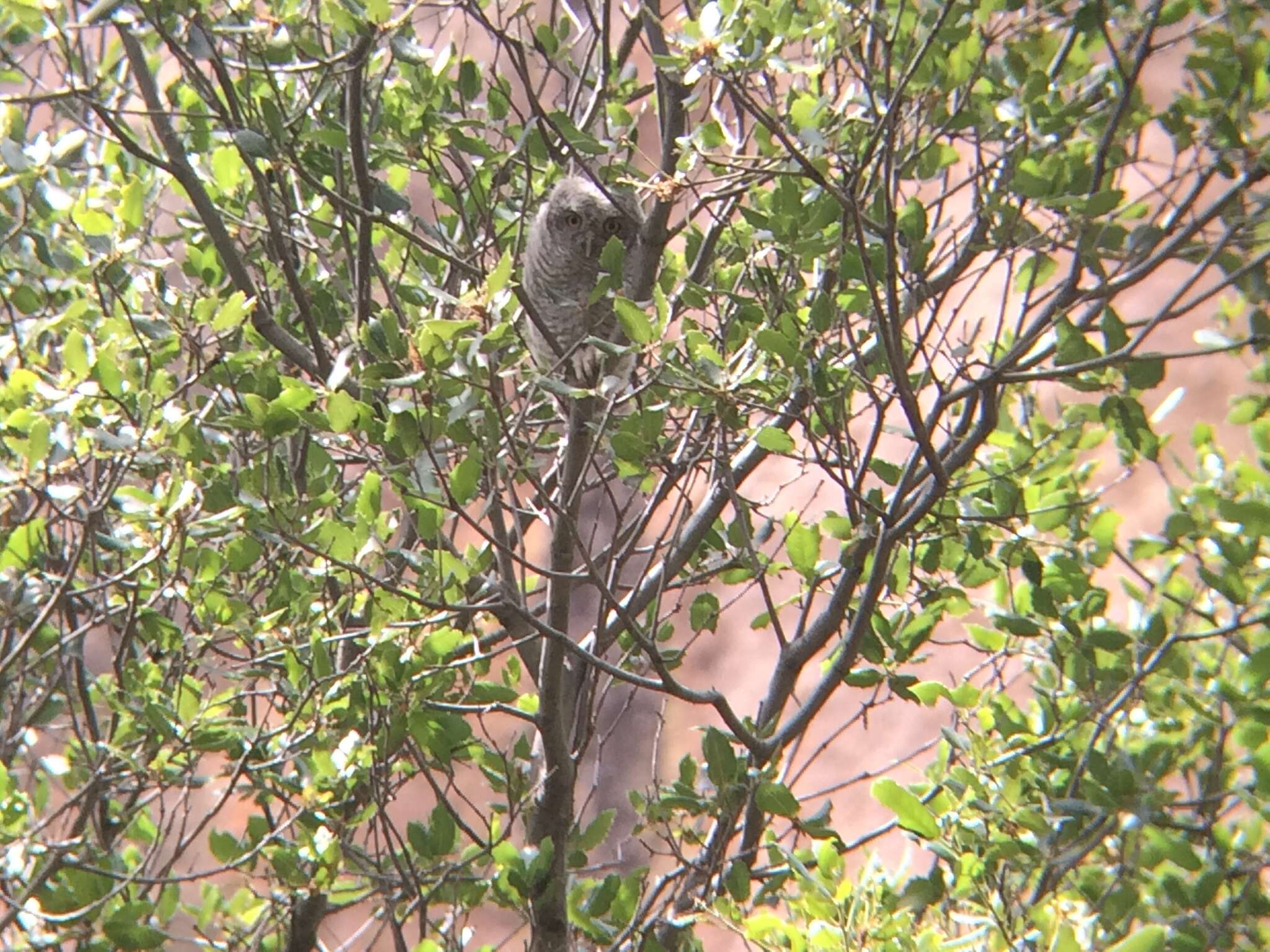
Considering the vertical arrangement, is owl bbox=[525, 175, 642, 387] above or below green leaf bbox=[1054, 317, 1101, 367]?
above

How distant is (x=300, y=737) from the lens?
1198 millimetres

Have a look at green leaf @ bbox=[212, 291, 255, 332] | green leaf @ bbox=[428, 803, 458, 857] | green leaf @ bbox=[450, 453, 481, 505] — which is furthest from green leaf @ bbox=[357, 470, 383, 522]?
green leaf @ bbox=[428, 803, 458, 857]

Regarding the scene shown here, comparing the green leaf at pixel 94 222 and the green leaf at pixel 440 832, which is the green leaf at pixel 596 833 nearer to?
the green leaf at pixel 440 832

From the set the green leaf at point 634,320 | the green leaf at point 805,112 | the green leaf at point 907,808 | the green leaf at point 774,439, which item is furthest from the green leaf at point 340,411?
the green leaf at point 907,808

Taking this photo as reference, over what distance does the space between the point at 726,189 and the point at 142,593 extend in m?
0.94

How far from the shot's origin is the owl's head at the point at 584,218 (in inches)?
70.6

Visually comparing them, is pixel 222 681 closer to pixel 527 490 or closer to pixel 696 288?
pixel 527 490

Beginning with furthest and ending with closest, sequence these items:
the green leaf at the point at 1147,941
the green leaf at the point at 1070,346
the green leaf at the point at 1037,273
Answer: the green leaf at the point at 1037,273
the green leaf at the point at 1070,346
the green leaf at the point at 1147,941

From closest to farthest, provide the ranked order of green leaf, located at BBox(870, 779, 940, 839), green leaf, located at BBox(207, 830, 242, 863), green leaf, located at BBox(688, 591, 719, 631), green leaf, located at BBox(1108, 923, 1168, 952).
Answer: green leaf, located at BBox(1108, 923, 1168, 952) → green leaf, located at BBox(870, 779, 940, 839) → green leaf, located at BBox(207, 830, 242, 863) → green leaf, located at BBox(688, 591, 719, 631)

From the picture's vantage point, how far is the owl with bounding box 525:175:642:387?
5.79 ft

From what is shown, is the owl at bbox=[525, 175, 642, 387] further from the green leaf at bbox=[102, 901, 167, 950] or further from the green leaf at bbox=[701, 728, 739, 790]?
the green leaf at bbox=[102, 901, 167, 950]

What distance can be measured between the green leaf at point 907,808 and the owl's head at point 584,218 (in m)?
0.98

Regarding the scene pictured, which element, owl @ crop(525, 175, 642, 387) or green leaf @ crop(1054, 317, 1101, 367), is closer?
green leaf @ crop(1054, 317, 1101, 367)

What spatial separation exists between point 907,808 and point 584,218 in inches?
43.1
